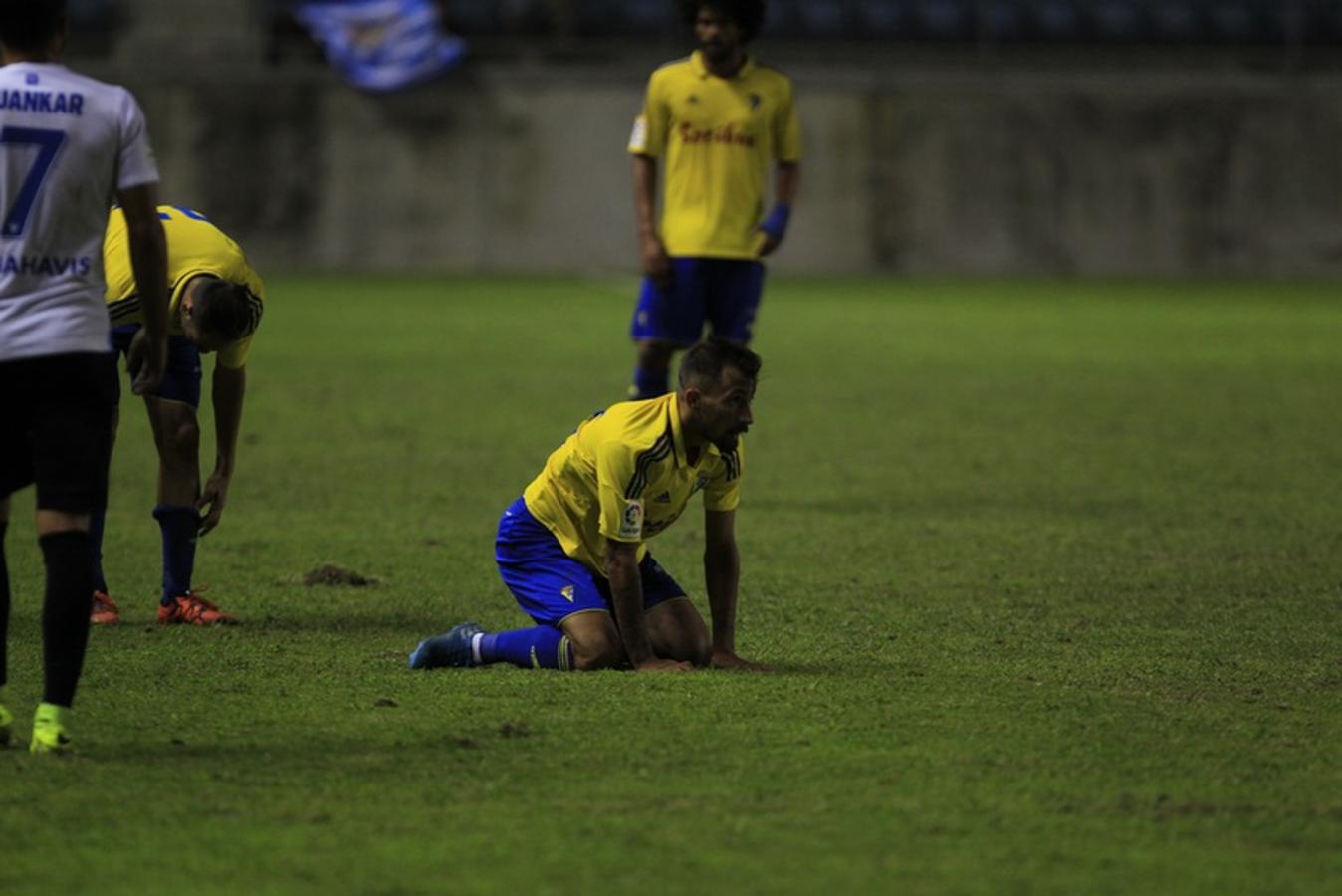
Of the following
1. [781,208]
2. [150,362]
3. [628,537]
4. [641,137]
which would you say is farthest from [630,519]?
[641,137]

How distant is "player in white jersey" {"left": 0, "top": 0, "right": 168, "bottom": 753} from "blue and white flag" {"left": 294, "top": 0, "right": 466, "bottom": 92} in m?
22.2

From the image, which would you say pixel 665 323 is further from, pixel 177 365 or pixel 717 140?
pixel 177 365

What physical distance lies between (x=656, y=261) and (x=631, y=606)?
3.60m

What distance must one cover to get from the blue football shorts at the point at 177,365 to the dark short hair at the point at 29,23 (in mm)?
1791

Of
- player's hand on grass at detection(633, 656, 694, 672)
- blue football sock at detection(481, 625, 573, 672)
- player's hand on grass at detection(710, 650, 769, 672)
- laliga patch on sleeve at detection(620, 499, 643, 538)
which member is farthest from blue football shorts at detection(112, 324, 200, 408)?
player's hand on grass at detection(710, 650, 769, 672)

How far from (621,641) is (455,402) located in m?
7.82

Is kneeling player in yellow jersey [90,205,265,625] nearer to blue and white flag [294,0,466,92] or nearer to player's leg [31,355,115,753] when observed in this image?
player's leg [31,355,115,753]

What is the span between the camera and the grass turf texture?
12.4 ft

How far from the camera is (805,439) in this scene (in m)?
11.4


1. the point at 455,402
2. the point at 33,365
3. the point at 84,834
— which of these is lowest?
the point at 455,402

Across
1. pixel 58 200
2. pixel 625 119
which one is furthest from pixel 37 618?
pixel 625 119

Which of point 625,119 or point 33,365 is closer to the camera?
point 33,365

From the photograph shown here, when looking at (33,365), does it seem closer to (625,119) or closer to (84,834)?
A: (84,834)

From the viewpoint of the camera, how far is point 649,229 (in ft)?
28.1
